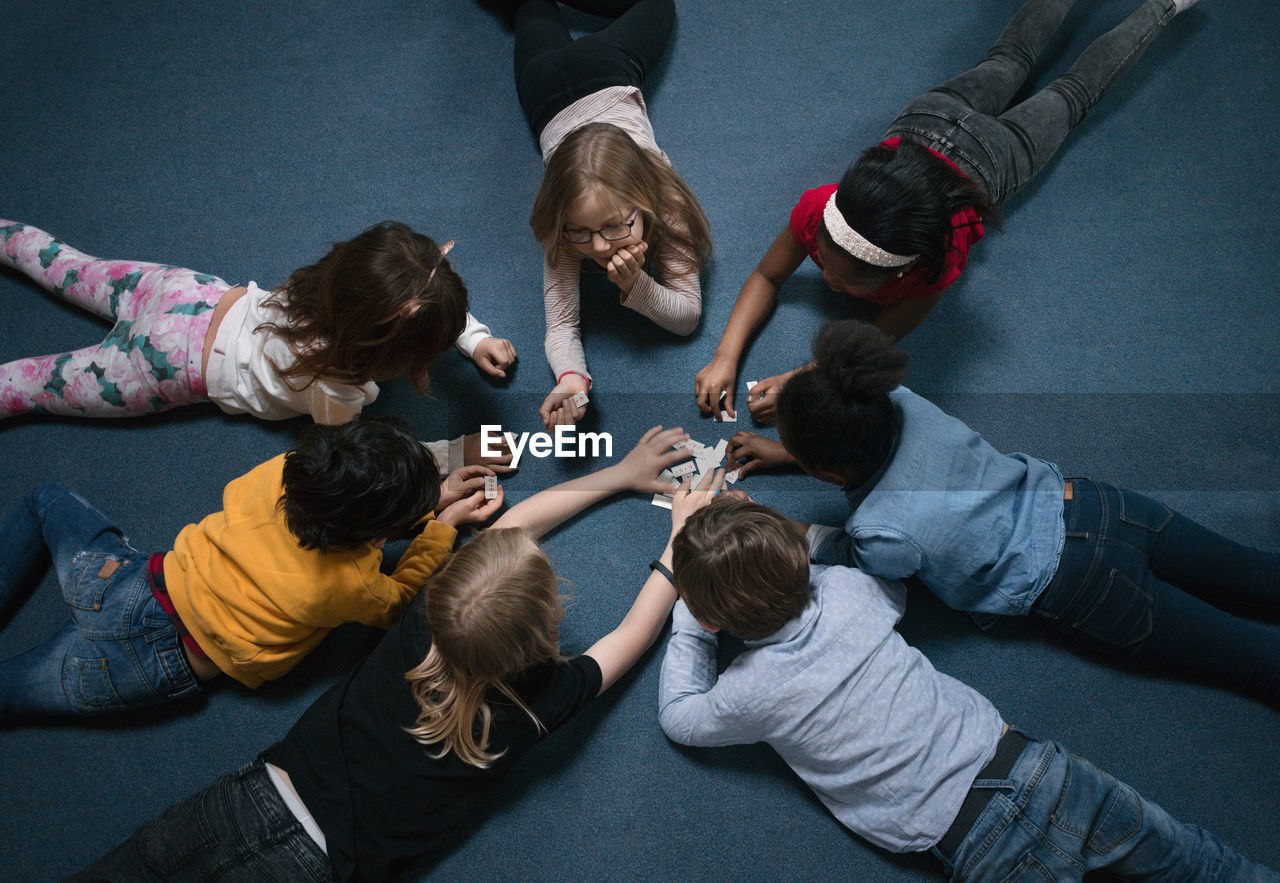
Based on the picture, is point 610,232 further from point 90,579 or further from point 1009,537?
point 90,579

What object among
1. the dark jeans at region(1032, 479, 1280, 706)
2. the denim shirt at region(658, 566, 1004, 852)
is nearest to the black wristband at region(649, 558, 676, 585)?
the denim shirt at region(658, 566, 1004, 852)

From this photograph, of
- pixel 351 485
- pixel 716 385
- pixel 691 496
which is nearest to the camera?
pixel 351 485

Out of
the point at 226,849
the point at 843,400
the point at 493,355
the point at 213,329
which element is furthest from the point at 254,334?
the point at 843,400

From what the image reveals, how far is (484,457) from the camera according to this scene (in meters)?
2.02

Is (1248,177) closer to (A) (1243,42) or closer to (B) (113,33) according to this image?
(A) (1243,42)

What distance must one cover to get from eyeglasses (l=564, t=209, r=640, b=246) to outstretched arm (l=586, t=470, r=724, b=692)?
0.64 m

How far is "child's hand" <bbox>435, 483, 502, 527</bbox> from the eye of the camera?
1.93 metres

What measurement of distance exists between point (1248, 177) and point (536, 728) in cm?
255

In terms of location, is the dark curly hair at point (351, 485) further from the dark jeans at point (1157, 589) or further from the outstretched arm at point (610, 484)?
the dark jeans at point (1157, 589)

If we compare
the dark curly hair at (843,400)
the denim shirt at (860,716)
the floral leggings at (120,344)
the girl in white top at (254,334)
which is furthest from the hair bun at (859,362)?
the floral leggings at (120,344)

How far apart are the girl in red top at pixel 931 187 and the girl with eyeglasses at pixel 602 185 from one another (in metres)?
0.22

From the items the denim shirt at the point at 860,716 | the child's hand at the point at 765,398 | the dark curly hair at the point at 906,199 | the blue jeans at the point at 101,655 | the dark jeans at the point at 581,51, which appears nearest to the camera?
the denim shirt at the point at 860,716

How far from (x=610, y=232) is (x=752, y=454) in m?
0.66

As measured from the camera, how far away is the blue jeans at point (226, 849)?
1.54 meters
